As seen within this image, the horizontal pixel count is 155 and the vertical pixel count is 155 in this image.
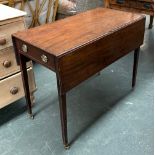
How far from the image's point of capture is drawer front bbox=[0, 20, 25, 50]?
143cm

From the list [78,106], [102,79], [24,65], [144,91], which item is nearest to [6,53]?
[24,65]

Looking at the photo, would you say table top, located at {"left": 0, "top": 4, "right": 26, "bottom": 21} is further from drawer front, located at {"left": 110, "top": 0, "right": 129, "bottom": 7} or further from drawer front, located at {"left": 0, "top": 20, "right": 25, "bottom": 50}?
drawer front, located at {"left": 110, "top": 0, "right": 129, "bottom": 7}

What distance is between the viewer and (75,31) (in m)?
1.42

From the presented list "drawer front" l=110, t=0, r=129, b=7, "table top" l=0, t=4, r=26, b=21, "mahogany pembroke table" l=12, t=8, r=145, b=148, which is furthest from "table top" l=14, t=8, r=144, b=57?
"drawer front" l=110, t=0, r=129, b=7

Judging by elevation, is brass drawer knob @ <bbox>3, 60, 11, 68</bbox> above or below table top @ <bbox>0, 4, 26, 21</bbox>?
below

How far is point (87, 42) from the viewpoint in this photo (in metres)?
1.27

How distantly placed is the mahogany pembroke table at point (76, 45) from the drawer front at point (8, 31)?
69mm

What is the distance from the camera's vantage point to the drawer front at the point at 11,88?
157cm

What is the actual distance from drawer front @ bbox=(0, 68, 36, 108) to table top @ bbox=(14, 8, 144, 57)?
333 mm

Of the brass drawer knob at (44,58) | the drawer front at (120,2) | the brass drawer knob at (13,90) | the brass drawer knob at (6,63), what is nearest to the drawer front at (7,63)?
the brass drawer knob at (6,63)

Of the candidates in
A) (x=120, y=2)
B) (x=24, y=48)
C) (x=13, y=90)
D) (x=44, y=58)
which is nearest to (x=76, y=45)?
(x=44, y=58)

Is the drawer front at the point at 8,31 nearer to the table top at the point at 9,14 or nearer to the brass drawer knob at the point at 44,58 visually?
the table top at the point at 9,14

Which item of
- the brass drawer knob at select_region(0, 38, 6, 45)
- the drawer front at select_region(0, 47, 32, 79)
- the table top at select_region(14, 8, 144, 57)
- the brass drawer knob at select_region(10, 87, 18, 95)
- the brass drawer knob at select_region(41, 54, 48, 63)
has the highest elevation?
the table top at select_region(14, 8, 144, 57)

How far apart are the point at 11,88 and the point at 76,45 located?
627 mm
